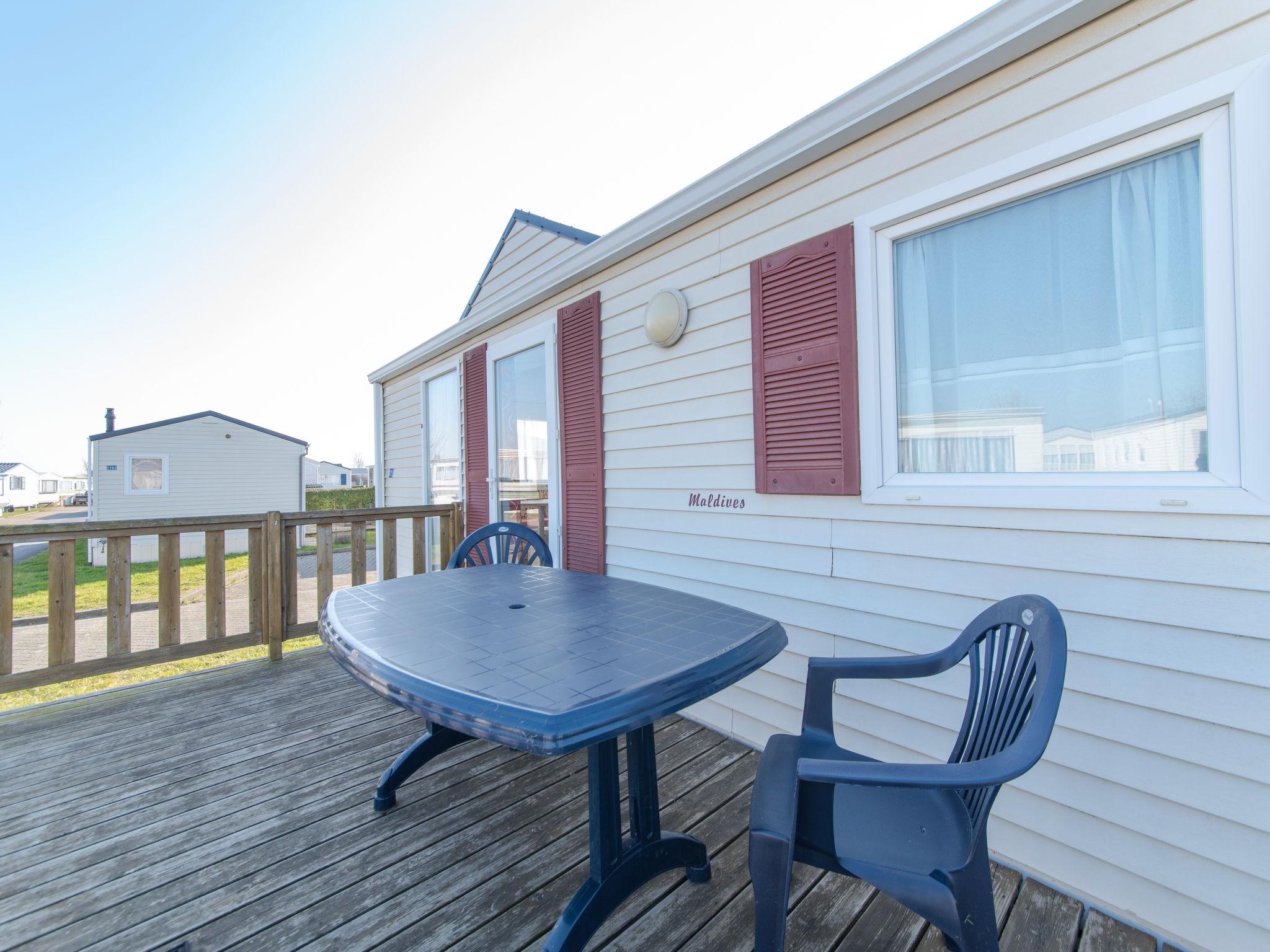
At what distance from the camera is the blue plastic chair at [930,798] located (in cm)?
90

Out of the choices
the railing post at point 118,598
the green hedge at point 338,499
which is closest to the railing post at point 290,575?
the railing post at point 118,598

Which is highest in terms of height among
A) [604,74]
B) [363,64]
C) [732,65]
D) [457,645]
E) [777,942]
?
[363,64]

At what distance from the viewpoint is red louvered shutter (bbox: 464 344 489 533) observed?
4285 mm

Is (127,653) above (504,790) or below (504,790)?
above

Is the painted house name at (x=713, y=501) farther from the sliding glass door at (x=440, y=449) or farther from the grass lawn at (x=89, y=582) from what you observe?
the grass lawn at (x=89, y=582)

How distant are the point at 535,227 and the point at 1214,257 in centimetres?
410

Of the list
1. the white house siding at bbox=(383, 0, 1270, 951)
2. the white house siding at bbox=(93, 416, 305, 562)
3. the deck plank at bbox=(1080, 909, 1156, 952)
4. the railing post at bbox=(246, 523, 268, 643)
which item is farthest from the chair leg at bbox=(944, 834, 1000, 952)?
the white house siding at bbox=(93, 416, 305, 562)

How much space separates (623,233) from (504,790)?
2650 millimetres

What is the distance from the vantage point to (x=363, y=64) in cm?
548

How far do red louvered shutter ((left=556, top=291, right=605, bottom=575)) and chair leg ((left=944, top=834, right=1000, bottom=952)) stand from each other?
2.33 metres

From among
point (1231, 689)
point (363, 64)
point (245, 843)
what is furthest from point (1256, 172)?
point (363, 64)

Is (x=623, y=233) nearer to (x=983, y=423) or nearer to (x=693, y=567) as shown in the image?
(x=693, y=567)

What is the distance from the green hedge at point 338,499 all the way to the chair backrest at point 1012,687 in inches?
771

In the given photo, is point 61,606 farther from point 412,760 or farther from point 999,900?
point 999,900
